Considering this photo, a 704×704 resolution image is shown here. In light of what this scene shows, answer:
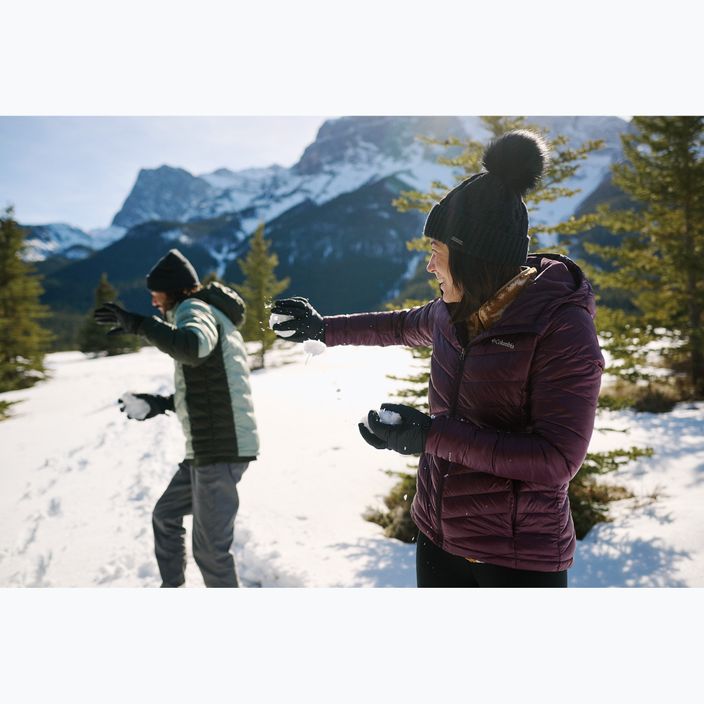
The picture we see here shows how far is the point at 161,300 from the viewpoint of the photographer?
10.2 feet

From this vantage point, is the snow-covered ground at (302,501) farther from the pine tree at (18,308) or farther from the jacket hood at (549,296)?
the pine tree at (18,308)

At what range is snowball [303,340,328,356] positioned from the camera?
7.91ft

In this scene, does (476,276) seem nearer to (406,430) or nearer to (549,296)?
(549,296)

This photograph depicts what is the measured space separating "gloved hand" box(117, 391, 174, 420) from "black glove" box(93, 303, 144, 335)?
27.6 inches

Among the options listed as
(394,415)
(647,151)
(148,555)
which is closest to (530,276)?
(394,415)

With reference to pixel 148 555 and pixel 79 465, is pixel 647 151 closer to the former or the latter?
pixel 148 555

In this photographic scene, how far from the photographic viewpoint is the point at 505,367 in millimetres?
1577

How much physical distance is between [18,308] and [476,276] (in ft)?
79.4

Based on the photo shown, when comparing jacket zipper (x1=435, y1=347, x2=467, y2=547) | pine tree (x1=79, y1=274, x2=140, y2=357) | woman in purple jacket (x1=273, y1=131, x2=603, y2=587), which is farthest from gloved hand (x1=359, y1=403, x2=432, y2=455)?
pine tree (x1=79, y1=274, x2=140, y2=357)

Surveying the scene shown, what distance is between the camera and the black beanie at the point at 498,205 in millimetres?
1593

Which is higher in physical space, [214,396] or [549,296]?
[549,296]

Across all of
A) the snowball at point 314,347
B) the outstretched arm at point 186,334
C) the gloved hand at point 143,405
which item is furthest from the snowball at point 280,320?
the gloved hand at point 143,405

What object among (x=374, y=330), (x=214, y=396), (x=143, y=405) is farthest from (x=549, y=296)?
(x=143, y=405)
